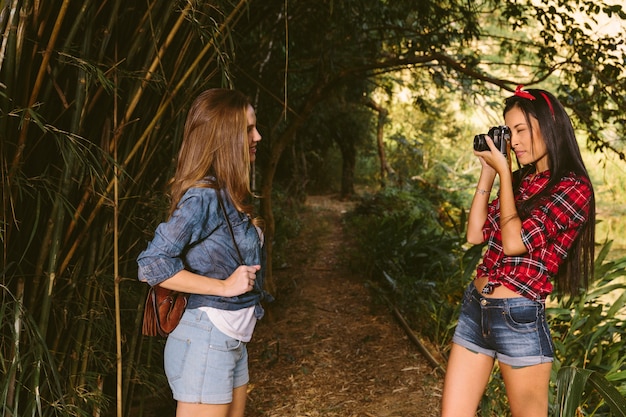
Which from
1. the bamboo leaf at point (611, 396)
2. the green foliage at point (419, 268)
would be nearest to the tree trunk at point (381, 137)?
the green foliage at point (419, 268)

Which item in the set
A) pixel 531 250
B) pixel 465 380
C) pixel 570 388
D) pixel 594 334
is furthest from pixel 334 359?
pixel 531 250

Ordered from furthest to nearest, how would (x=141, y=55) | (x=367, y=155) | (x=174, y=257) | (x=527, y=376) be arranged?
(x=367, y=155) → (x=141, y=55) → (x=527, y=376) → (x=174, y=257)

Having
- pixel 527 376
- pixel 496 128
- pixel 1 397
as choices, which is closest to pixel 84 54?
pixel 1 397

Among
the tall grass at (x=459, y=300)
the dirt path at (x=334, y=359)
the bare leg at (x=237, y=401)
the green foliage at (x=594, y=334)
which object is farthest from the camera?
the dirt path at (x=334, y=359)

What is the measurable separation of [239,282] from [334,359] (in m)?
2.76

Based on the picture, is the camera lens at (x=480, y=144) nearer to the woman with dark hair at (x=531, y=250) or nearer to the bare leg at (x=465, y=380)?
the woman with dark hair at (x=531, y=250)

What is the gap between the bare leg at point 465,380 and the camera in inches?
72.5

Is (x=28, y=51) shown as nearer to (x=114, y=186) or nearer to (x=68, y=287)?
(x=114, y=186)

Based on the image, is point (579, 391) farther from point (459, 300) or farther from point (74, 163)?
point (459, 300)

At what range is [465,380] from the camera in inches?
72.9

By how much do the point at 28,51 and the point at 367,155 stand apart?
14052mm

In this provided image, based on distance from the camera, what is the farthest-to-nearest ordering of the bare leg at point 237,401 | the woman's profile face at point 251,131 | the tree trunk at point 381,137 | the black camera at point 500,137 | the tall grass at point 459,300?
the tree trunk at point 381,137 < the tall grass at point 459,300 < the black camera at point 500,137 < the bare leg at point 237,401 < the woman's profile face at point 251,131

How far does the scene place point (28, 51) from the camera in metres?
1.50

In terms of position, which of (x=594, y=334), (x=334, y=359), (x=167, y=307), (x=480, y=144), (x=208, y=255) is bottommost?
(x=334, y=359)
